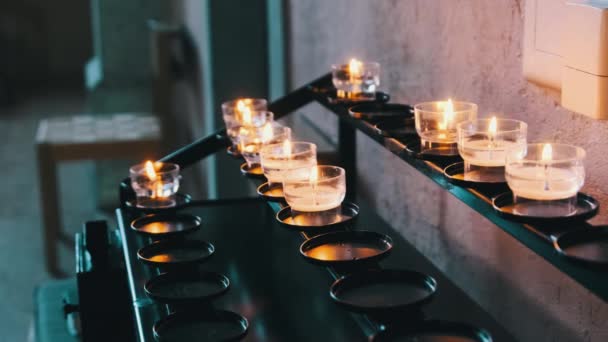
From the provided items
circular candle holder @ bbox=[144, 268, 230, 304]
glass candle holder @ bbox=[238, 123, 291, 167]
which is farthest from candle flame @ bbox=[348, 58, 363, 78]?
circular candle holder @ bbox=[144, 268, 230, 304]

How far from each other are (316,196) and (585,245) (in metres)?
0.43

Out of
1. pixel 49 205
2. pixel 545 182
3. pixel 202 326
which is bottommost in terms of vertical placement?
pixel 49 205

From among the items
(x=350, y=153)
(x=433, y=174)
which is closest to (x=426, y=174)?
(x=433, y=174)

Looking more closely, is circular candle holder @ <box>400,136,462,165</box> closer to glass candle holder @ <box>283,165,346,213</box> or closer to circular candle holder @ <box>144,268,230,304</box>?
glass candle holder @ <box>283,165,346,213</box>

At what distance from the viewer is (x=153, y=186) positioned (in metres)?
1.62

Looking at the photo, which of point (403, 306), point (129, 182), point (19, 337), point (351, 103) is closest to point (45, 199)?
point (19, 337)

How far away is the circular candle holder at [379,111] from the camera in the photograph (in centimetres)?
153

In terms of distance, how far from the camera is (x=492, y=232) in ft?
5.06

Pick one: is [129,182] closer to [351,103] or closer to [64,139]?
[351,103]

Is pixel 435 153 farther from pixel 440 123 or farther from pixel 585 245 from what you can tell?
pixel 585 245

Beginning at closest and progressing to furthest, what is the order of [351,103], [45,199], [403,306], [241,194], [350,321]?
[403,306], [350,321], [351,103], [241,194], [45,199]

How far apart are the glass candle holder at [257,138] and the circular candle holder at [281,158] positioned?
9cm

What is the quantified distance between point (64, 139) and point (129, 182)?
219 cm

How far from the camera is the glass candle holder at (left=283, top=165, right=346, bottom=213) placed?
1.29m
